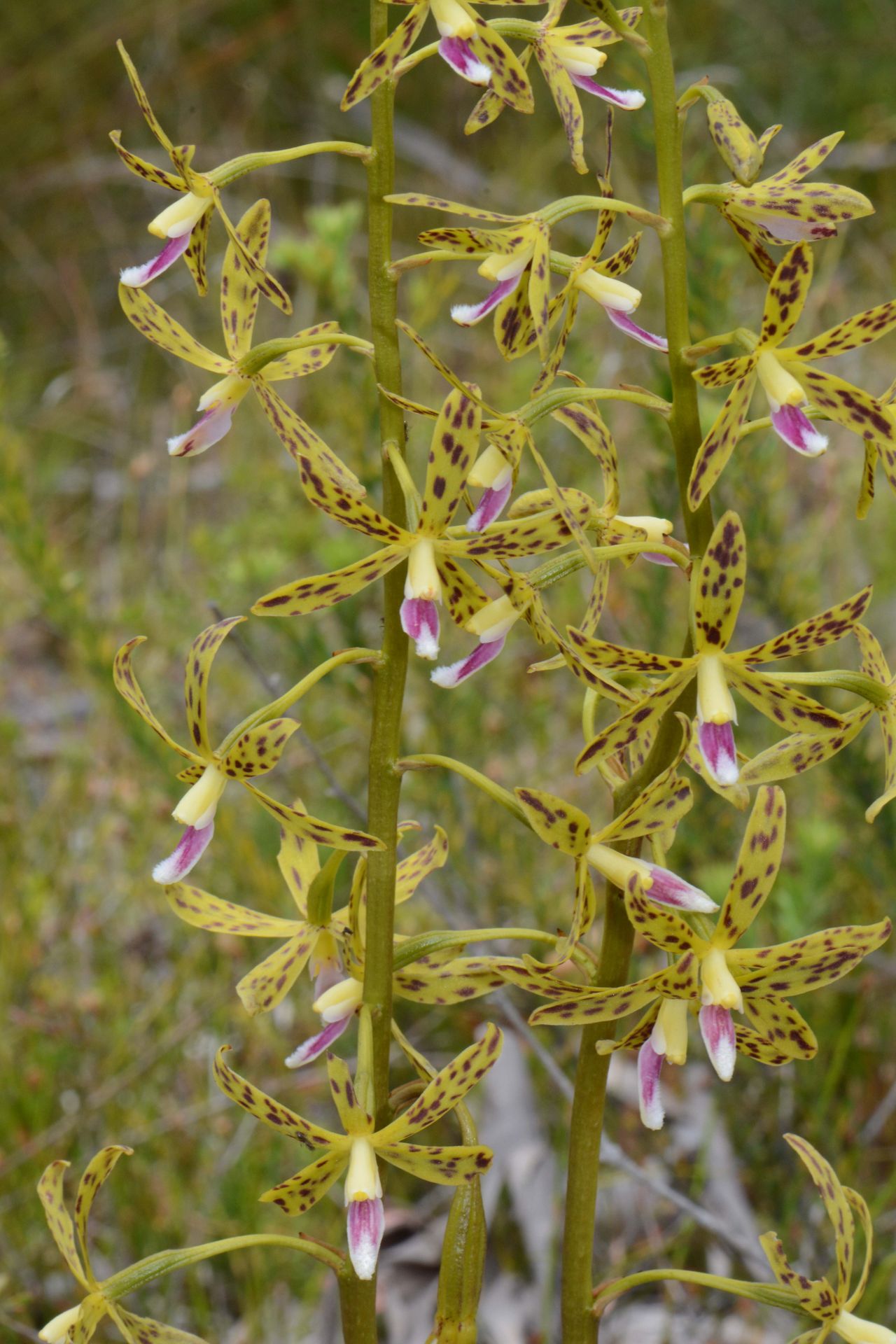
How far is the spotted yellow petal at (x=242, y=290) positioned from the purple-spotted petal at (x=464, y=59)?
28 cm

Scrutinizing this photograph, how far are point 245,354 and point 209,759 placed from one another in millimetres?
403

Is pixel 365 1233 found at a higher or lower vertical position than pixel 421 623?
lower

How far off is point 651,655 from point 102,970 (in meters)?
2.13

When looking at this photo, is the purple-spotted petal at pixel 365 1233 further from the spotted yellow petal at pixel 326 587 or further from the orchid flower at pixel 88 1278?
the spotted yellow petal at pixel 326 587

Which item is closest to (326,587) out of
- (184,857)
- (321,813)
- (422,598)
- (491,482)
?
(422,598)

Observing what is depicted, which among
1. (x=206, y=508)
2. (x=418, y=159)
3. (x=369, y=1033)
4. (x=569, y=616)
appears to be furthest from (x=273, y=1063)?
(x=418, y=159)

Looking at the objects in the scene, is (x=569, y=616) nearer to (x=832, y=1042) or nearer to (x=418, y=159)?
(x=832, y=1042)

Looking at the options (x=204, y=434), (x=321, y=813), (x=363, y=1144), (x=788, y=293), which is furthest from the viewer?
(x=321, y=813)

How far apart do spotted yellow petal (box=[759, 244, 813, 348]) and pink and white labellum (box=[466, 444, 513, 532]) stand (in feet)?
0.87

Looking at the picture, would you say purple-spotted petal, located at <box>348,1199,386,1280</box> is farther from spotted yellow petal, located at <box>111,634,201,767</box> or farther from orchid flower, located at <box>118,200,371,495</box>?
orchid flower, located at <box>118,200,371,495</box>

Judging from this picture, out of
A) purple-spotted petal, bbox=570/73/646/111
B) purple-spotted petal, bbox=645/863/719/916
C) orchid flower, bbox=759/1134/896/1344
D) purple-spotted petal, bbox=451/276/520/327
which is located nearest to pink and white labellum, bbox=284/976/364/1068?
purple-spotted petal, bbox=645/863/719/916

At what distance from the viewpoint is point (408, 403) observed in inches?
48.4

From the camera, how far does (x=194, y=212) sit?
1348mm

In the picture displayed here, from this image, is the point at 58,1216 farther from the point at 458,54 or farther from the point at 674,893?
the point at 458,54
